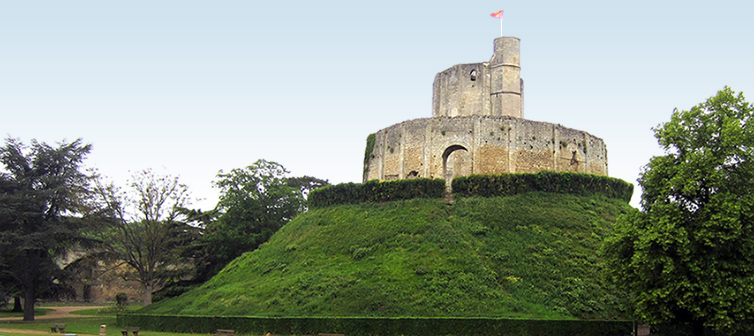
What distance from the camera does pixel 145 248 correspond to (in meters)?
42.7

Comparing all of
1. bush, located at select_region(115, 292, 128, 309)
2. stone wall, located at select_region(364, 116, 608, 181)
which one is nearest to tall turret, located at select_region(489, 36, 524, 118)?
stone wall, located at select_region(364, 116, 608, 181)

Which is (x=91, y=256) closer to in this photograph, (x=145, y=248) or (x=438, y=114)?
(x=145, y=248)

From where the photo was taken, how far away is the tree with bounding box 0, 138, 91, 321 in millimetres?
39438

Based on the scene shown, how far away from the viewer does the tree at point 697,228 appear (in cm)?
2247

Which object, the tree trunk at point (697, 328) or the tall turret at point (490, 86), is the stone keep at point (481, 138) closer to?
the tall turret at point (490, 86)

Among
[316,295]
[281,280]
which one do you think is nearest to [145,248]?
[281,280]

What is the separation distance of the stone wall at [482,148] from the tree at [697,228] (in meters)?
17.0

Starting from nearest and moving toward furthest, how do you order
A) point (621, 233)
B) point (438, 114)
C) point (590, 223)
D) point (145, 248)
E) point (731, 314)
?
point (731, 314)
point (621, 233)
point (590, 223)
point (145, 248)
point (438, 114)

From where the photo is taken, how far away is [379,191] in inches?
1619

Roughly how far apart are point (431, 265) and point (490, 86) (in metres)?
18.9

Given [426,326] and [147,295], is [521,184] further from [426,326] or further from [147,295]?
[147,295]

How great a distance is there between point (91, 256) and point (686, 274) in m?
34.6

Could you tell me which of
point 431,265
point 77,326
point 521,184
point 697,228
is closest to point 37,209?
point 77,326

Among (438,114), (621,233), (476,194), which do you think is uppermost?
(438,114)
